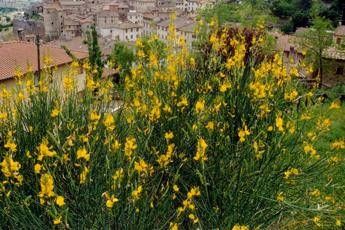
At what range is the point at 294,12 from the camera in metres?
39.8

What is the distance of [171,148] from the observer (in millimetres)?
4004

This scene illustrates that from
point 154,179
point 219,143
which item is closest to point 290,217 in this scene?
point 219,143

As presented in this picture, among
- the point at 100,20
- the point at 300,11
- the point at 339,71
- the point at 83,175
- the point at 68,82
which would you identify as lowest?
the point at 100,20

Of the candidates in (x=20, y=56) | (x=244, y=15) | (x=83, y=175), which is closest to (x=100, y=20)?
(x=244, y=15)

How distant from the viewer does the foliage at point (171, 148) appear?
3.91 m

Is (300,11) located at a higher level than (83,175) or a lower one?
lower

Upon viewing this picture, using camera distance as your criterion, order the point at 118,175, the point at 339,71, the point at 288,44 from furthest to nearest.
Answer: the point at 288,44
the point at 339,71
the point at 118,175

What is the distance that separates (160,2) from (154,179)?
85.5 meters

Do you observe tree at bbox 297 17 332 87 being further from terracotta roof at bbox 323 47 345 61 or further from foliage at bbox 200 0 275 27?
foliage at bbox 200 0 275 27

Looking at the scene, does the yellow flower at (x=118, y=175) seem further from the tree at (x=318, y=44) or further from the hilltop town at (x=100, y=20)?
the hilltop town at (x=100, y=20)

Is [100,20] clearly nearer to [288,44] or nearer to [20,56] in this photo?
[288,44]

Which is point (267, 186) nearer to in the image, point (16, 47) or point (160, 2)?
point (16, 47)

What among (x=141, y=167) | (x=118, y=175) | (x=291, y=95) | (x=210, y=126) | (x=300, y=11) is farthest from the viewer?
(x=300, y=11)

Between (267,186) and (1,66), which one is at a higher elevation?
(267,186)
